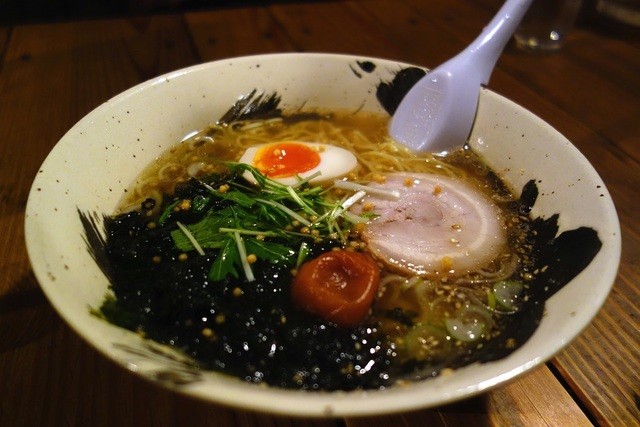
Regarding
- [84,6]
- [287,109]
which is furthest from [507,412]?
[84,6]

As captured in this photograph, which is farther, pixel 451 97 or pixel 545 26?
pixel 545 26

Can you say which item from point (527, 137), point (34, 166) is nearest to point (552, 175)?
point (527, 137)

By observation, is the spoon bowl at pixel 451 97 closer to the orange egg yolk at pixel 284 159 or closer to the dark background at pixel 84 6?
the orange egg yolk at pixel 284 159

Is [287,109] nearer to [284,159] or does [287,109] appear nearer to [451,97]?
[284,159]

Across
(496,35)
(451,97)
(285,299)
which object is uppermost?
(496,35)

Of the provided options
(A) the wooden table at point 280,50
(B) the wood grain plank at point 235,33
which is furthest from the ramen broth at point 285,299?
(B) the wood grain plank at point 235,33

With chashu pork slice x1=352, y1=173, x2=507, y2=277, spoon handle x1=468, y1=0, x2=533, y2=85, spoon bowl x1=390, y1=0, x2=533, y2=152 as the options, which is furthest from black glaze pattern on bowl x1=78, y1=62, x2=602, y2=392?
spoon handle x1=468, y1=0, x2=533, y2=85
